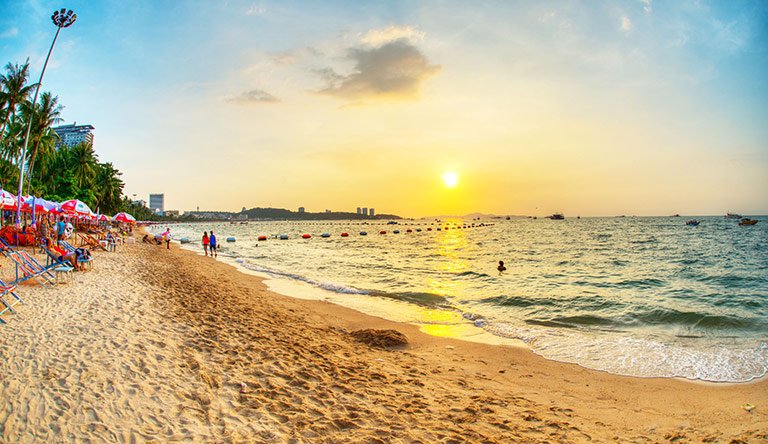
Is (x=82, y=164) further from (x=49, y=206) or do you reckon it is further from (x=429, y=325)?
(x=429, y=325)

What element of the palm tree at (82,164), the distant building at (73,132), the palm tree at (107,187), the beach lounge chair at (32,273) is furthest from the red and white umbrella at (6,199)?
the distant building at (73,132)

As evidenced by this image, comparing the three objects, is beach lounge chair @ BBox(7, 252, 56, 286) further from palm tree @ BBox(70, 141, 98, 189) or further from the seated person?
palm tree @ BBox(70, 141, 98, 189)

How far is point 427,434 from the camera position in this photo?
15.3 ft

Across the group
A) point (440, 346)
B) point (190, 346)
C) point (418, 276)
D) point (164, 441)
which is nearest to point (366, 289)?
point (418, 276)

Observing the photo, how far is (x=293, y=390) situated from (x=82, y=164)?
199 ft

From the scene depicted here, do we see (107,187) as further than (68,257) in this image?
Yes

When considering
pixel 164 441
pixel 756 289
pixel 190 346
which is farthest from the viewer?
pixel 756 289

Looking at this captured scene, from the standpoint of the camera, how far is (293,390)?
18.6ft

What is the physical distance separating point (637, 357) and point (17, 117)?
5625 cm

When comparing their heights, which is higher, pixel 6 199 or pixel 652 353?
pixel 6 199

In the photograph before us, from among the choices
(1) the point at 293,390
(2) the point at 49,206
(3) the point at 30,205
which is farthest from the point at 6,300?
(2) the point at 49,206

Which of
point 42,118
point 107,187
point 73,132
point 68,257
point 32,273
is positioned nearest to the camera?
point 32,273

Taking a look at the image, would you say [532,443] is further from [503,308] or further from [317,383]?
[503,308]

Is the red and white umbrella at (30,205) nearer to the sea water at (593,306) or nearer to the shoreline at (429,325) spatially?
the sea water at (593,306)
